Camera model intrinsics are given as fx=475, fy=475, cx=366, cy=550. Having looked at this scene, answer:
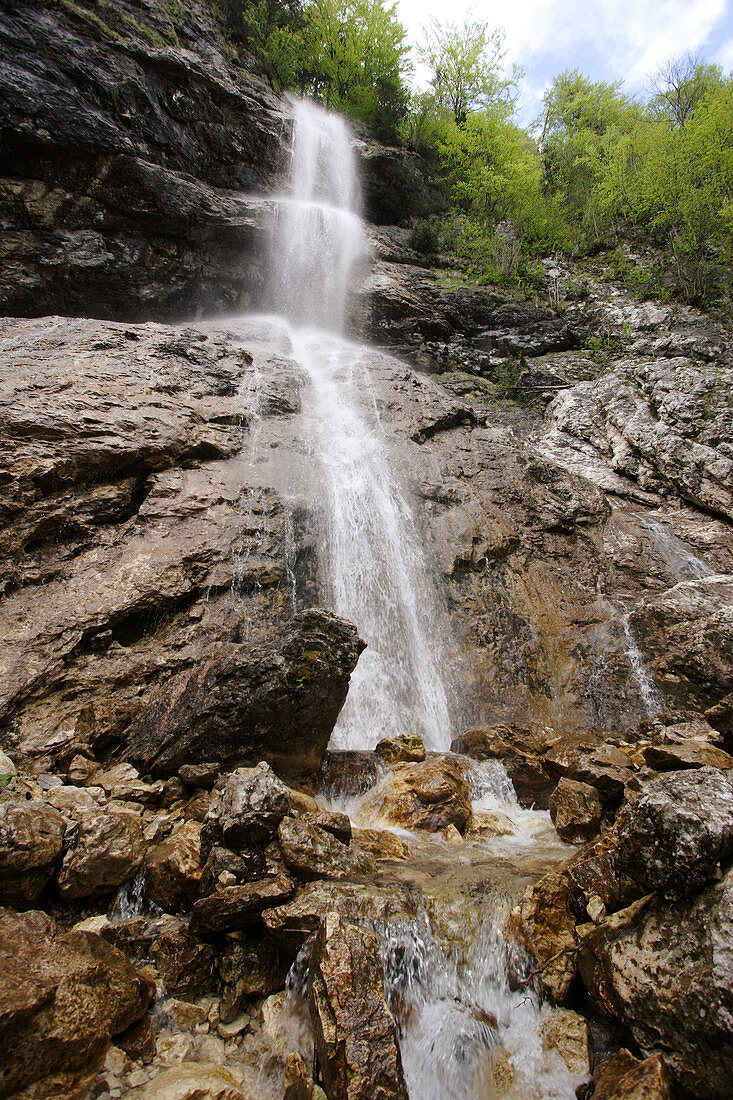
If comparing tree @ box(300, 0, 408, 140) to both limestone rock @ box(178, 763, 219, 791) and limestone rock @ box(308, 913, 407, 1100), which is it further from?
limestone rock @ box(308, 913, 407, 1100)

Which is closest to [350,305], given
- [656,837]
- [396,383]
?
[396,383]

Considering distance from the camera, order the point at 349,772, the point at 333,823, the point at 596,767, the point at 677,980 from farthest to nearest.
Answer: the point at 349,772 < the point at 596,767 < the point at 333,823 < the point at 677,980

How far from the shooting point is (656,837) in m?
2.70

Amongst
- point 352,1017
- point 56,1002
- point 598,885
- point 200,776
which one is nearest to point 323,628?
point 200,776

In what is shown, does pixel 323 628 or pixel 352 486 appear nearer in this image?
pixel 323 628

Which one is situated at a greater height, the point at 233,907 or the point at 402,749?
the point at 233,907

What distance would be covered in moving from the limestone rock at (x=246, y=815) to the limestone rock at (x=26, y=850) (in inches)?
39.9

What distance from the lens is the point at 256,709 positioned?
5.39 metres

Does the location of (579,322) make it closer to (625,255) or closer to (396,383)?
(625,255)

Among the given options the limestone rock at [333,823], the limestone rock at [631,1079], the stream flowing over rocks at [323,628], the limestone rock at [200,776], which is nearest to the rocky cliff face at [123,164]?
the stream flowing over rocks at [323,628]

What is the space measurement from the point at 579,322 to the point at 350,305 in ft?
26.8

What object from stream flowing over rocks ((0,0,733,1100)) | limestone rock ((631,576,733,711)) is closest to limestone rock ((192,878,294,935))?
stream flowing over rocks ((0,0,733,1100))

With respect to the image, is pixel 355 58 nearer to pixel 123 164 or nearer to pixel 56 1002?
pixel 123 164

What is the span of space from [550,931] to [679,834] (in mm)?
1161
